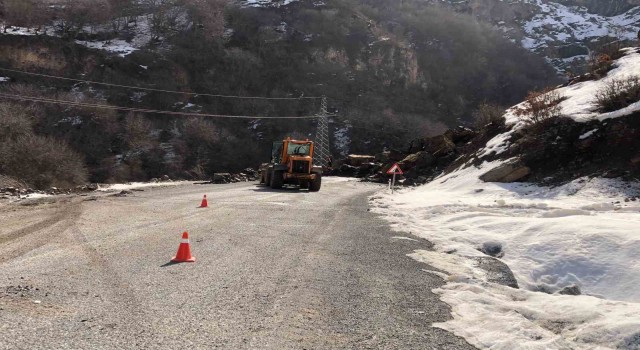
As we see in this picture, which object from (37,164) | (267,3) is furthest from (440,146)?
(267,3)

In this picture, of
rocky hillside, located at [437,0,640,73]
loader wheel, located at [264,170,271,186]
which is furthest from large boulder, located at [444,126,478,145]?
rocky hillside, located at [437,0,640,73]

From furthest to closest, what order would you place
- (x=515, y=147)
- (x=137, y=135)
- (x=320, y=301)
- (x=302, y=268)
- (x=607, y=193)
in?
(x=137, y=135) → (x=515, y=147) → (x=607, y=193) → (x=302, y=268) → (x=320, y=301)

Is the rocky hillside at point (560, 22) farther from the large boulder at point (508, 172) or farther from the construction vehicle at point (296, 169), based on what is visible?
the large boulder at point (508, 172)

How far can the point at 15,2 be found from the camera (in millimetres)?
69188

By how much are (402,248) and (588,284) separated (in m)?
3.19

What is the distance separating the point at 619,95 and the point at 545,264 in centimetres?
1196

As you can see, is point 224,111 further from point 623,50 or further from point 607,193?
point 607,193

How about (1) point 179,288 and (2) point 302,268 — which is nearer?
(1) point 179,288

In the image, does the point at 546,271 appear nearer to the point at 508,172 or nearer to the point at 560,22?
the point at 508,172

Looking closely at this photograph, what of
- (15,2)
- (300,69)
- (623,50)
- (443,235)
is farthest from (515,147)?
(15,2)

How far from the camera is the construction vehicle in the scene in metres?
22.9

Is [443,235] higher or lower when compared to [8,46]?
lower

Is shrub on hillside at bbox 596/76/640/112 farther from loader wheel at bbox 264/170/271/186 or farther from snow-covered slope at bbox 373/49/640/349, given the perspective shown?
loader wheel at bbox 264/170/271/186

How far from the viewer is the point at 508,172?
15.8 metres
